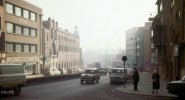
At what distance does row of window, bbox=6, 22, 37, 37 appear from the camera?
215 ft

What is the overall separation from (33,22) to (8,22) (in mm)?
11874

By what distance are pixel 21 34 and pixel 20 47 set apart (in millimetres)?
2293

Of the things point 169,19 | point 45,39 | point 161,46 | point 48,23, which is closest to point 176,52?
point 169,19

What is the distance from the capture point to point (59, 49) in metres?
108

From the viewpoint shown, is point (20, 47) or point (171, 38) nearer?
point (171, 38)

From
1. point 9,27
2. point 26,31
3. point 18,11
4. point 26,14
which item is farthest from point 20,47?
point 26,14

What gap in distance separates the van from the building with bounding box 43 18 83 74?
189 feet

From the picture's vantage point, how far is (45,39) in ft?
297

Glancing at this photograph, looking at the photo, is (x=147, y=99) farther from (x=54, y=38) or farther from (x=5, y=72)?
(x=54, y=38)

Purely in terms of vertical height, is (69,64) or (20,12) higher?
(20,12)

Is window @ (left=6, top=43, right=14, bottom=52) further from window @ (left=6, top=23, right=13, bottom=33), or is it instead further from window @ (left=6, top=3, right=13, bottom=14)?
window @ (left=6, top=3, right=13, bottom=14)

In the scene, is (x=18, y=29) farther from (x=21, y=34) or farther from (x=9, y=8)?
(x=9, y=8)

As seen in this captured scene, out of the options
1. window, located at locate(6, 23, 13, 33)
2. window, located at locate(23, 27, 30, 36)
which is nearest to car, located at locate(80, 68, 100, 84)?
window, located at locate(6, 23, 13, 33)

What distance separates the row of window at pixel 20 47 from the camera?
65694 millimetres
